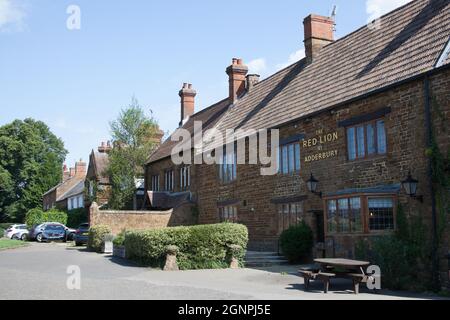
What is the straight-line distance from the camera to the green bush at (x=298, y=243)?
20.1m

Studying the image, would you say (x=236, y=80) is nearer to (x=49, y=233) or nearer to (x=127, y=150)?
(x=127, y=150)

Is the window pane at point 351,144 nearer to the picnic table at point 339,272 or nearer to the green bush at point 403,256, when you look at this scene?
the green bush at point 403,256

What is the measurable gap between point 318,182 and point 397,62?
5.43 m

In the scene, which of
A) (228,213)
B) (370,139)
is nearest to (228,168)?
(228,213)

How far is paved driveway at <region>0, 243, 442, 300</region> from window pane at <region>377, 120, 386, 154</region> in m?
4.92

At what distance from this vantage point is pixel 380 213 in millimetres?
16547

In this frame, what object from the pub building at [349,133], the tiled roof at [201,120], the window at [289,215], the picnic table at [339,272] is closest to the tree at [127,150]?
the tiled roof at [201,120]

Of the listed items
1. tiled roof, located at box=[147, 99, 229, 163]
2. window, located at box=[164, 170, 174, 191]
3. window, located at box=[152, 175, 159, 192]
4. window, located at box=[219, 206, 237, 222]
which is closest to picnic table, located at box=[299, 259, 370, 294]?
window, located at box=[219, 206, 237, 222]

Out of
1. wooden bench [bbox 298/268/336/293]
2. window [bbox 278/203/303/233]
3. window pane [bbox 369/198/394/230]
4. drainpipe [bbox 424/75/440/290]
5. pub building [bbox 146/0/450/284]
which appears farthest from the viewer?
window [bbox 278/203/303/233]

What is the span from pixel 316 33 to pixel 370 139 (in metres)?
9.97

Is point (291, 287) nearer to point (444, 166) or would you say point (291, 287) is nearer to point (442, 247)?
point (442, 247)

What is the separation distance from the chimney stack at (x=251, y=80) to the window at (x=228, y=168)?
631cm

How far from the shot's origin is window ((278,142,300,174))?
21.8 metres

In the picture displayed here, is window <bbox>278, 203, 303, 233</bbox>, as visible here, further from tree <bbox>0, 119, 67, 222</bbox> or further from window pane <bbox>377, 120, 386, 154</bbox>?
tree <bbox>0, 119, 67, 222</bbox>
